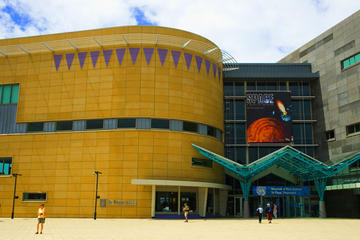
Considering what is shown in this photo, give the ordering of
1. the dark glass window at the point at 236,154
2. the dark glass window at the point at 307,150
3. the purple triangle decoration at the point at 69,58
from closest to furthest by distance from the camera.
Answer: the purple triangle decoration at the point at 69,58 → the dark glass window at the point at 236,154 → the dark glass window at the point at 307,150

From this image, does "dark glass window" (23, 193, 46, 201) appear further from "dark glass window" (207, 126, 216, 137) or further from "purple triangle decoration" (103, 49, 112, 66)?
"dark glass window" (207, 126, 216, 137)

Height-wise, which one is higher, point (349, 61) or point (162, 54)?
point (349, 61)

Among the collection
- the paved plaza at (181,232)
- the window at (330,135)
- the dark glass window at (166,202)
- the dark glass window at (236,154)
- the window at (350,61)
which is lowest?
the paved plaza at (181,232)

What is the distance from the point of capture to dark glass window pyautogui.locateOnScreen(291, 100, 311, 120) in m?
54.7

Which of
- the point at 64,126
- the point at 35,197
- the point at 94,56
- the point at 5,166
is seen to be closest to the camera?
Result: the point at 35,197

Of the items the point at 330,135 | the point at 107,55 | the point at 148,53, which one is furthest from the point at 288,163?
the point at 107,55

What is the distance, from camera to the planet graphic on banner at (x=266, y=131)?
170 ft

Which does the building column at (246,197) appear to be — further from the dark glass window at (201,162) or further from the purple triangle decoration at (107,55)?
the purple triangle decoration at (107,55)

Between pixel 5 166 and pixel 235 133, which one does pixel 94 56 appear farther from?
pixel 235 133

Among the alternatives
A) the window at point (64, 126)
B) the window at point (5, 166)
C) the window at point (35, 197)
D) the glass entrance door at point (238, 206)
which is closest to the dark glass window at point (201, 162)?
the glass entrance door at point (238, 206)

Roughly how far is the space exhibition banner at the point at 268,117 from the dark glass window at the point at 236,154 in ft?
7.35

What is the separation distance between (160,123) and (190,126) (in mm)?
3889

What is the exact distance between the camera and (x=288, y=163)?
4562cm

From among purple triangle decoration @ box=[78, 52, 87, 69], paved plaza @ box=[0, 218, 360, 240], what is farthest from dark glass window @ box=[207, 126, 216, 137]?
paved plaza @ box=[0, 218, 360, 240]
